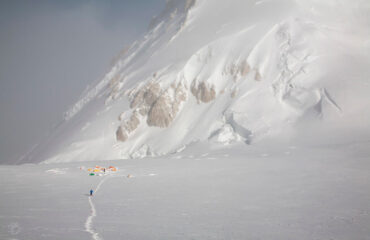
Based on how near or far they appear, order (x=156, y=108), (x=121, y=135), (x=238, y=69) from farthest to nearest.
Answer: (x=156, y=108)
(x=121, y=135)
(x=238, y=69)

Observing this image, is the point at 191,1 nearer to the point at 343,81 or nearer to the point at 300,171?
the point at 343,81

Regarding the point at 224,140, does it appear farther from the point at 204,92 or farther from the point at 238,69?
the point at 238,69

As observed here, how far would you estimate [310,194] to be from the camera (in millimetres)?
14070

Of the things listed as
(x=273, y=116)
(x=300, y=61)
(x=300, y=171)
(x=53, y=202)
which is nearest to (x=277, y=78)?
(x=300, y=61)

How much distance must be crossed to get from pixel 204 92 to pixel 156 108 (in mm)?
8635

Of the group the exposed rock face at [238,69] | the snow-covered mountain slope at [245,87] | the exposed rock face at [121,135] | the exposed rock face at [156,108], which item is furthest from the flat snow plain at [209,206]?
the exposed rock face at [121,135]

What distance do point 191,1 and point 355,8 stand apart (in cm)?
3854

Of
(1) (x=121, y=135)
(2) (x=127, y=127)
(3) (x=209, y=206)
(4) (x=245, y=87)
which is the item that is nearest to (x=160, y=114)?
(2) (x=127, y=127)

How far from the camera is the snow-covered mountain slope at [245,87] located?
4128 centimetres

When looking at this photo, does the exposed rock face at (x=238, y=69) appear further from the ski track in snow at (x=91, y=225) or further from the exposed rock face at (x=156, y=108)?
the ski track in snow at (x=91, y=225)

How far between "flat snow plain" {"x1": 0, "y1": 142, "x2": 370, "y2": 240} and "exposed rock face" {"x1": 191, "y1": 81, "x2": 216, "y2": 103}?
30065 millimetres

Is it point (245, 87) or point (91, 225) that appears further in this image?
point (245, 87)

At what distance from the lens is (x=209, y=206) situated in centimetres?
1308

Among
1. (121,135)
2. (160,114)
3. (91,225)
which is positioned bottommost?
(91,225)
